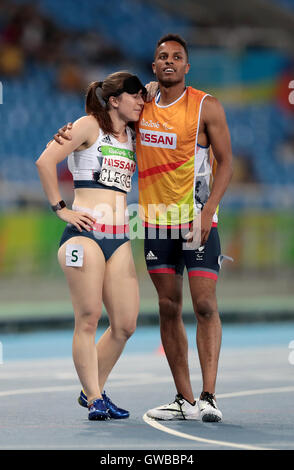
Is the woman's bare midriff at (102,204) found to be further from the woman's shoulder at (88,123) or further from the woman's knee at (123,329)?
the woman's knee at (123,329)

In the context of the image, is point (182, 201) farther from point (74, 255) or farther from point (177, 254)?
point (74, 255)

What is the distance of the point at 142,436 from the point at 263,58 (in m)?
21.0

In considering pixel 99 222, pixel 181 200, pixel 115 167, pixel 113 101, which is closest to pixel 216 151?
pixel 181 200

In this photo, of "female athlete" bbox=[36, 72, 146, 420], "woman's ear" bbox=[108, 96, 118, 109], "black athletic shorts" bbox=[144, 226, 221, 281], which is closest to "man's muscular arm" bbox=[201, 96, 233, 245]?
"black athletic shorts" bbox=[144, 226, 221, 281]

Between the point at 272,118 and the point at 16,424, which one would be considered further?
the point at 272,118

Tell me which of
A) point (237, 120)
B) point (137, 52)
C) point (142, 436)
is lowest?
point (142, 436)

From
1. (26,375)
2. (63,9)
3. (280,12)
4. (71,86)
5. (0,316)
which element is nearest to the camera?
(26,375)

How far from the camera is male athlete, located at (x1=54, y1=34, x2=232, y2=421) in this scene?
7.02m

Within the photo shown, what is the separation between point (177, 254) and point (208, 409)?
1.12m

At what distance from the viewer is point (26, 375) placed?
389 inches

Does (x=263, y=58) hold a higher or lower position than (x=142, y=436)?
higher

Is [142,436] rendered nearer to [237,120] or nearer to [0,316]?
[0,316]

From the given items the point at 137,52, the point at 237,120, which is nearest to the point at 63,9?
the point at 137,52

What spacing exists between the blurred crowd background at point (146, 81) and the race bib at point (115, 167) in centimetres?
830
